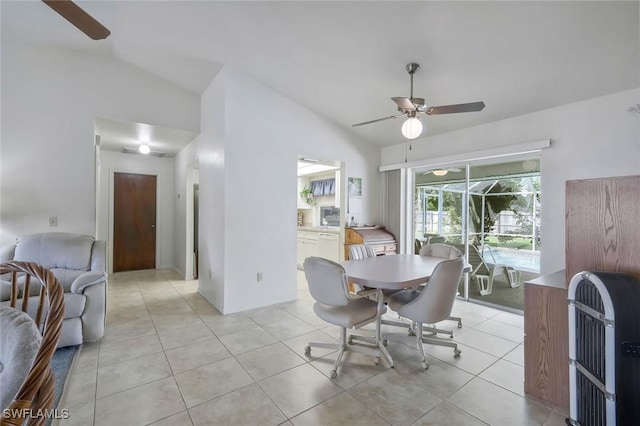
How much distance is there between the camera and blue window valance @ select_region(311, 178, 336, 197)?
6.34m

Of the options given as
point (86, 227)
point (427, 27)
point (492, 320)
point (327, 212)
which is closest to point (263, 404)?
point (492, 320)

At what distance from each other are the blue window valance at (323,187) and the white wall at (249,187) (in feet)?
6.39

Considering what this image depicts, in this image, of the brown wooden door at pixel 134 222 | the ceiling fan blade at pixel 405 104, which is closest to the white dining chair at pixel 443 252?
the ceiling fan blade at pixel 405 104

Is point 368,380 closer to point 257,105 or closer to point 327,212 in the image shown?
point 257,105

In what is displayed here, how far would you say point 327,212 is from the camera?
6828mm

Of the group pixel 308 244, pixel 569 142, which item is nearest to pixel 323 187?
pixel 308 244

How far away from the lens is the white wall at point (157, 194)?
5.45 meters

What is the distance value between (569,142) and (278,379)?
380cm

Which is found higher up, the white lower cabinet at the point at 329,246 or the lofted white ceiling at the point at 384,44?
the lofted white ceiling at the point at 384,44

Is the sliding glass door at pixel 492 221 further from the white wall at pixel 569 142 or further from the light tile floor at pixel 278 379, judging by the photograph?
the light tile floor at pixel 278 379

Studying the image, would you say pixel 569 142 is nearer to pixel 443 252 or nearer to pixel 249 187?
pixel 443 252

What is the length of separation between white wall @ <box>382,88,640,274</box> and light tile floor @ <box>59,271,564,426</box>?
1.31 metres

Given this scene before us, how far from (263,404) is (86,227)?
3.47 meters

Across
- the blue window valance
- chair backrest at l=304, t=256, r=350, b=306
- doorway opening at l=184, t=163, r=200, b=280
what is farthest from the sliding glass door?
doorway opening at l=184, t=163, r=200, b=280
